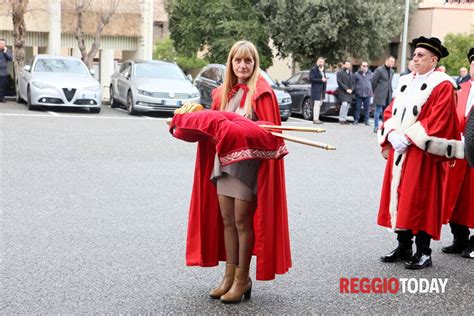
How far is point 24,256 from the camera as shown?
20.7 feet

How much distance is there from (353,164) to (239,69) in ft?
26.3

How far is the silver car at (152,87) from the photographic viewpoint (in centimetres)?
2102

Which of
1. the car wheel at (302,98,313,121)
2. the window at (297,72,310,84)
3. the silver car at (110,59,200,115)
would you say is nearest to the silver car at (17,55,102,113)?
the silver car at (110,59,200,115)

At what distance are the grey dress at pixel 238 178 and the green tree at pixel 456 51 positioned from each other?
34.1m

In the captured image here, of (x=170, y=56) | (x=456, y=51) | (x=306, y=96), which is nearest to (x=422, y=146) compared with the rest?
(x=306, y=96)

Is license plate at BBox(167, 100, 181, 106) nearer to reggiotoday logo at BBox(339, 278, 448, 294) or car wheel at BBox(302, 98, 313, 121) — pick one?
car wheel at BBox(302, 98, 313, 121)

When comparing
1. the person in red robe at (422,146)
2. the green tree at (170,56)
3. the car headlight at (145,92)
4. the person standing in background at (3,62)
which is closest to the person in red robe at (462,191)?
the person in red robe at (422,146)

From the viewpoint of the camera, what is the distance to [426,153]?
6262 mm

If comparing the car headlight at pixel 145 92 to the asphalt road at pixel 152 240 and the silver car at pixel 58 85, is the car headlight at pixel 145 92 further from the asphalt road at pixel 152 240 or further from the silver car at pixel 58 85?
the asphalt road at pixel 152 240

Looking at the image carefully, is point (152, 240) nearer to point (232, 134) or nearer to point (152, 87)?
point (232, 134)

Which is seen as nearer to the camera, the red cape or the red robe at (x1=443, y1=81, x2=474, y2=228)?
the red cape

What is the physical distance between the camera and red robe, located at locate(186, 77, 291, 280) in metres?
5.12

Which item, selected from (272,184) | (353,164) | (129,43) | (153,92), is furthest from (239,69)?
(129,43)

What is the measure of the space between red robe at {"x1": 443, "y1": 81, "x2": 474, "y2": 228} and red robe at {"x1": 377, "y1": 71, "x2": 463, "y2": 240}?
1.89 feet
